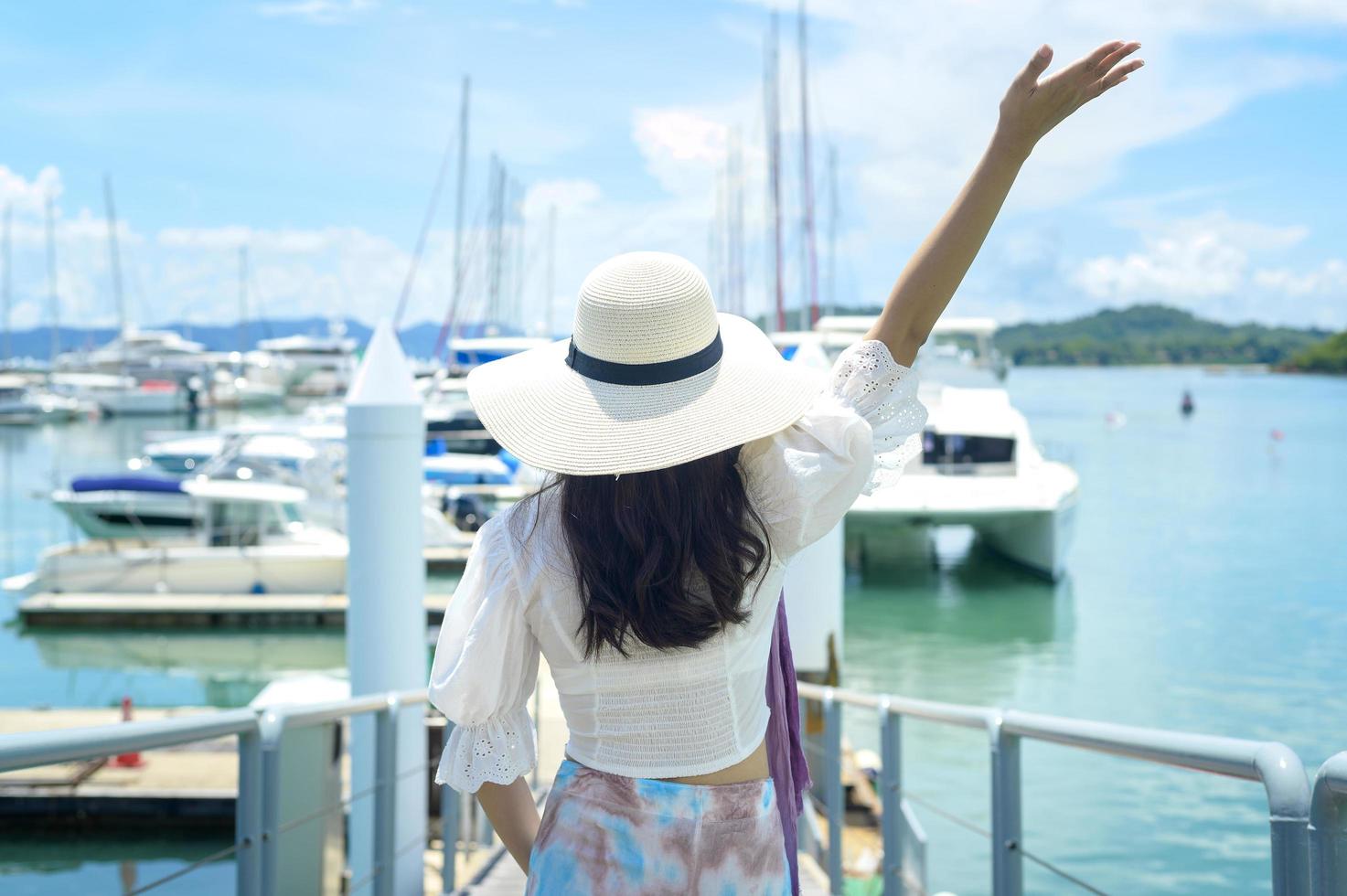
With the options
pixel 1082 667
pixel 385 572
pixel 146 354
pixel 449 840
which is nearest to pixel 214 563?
pixel 1082 667

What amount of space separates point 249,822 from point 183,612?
1618 cm

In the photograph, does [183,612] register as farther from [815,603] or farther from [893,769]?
[893,769]

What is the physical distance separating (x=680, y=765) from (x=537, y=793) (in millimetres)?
5595

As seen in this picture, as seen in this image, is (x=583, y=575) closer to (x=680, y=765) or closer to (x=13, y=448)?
(x=680, y=765)

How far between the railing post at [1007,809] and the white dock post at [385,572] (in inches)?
106

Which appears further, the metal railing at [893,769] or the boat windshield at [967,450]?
the boat windshield at [967,450]

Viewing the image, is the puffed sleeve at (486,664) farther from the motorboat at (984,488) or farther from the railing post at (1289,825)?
the motorboat at (984,488)

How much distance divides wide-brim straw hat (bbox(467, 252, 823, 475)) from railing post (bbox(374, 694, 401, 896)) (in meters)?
2.58

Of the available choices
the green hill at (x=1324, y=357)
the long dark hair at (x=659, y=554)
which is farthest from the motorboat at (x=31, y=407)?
the green hill at (x=1324, y=357)

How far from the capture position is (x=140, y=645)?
676 inches

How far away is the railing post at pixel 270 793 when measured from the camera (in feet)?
9.48

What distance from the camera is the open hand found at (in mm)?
1623

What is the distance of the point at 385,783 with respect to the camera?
3.99 meters

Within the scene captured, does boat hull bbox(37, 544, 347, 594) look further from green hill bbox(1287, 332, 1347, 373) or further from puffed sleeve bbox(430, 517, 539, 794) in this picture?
green hill bbox(1287, 332, 1347, 373)
